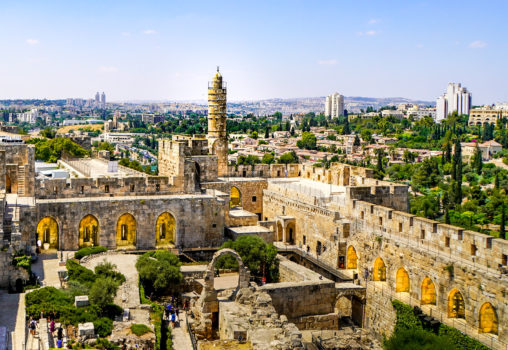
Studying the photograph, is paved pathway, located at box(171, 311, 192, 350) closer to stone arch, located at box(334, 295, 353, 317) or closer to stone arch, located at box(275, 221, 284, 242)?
stone arch, located at box(334, 295, 353, 317)

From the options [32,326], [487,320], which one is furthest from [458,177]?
[32,326]

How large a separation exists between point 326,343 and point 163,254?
6.58 meters

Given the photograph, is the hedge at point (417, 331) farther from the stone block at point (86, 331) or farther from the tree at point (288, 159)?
the tree at point (288, 159)

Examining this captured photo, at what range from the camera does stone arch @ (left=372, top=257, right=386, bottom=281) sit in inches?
909

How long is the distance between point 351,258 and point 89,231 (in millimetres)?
10425

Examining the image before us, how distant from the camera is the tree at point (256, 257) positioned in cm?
2352

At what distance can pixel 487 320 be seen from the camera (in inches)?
723

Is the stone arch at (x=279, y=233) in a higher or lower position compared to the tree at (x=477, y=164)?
higher

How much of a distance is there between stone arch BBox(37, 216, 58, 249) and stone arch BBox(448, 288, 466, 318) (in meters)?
14.5

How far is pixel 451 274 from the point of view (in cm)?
1930

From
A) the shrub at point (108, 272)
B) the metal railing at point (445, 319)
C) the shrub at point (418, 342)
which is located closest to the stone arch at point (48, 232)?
the shrub at point (108, 272)

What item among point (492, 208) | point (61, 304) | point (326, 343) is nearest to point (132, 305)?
point (61, 304)

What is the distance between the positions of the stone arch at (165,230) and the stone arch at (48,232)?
13.1ft

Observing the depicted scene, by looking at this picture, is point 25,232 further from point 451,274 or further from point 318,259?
point 451,274
